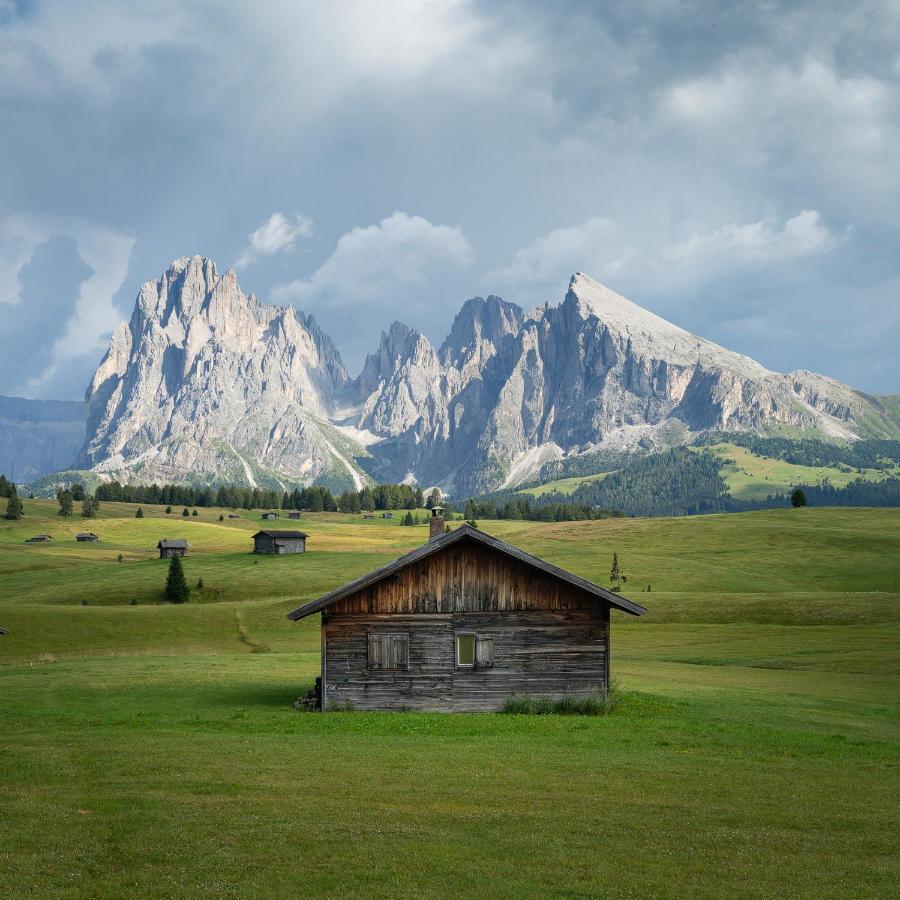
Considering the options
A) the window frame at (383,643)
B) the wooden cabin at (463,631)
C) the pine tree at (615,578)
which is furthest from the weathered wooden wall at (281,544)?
the window frame at (383,643)

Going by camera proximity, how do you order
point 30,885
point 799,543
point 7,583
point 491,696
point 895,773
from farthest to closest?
point 799,543 → point 7,583 → point 491,696 → point 895,773 → point 30,885

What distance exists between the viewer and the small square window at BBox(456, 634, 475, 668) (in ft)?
119

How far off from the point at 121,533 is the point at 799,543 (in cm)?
12554

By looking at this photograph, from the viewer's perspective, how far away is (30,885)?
527 inches

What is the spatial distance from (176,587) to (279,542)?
39.6 meters

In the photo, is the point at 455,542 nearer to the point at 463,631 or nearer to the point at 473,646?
the point at 463,631

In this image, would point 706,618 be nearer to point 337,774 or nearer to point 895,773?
point 895,773

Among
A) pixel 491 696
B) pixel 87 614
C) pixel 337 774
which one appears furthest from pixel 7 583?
pixel 337 774

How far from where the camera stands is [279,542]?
140m

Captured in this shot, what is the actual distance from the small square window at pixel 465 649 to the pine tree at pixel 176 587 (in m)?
70.2

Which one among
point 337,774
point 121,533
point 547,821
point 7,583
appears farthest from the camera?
point 121,533

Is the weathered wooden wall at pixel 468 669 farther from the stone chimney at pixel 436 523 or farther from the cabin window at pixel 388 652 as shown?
the stone chimney at pixel 436 523

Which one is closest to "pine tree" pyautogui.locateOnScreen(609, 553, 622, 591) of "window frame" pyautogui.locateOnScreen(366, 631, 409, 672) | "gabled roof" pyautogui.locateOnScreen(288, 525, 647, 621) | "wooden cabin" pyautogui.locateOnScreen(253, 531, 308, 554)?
"wooden cabin" pyautogui.locateOnScreen(253, 531, 308, 554)

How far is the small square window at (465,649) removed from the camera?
1425 inches
